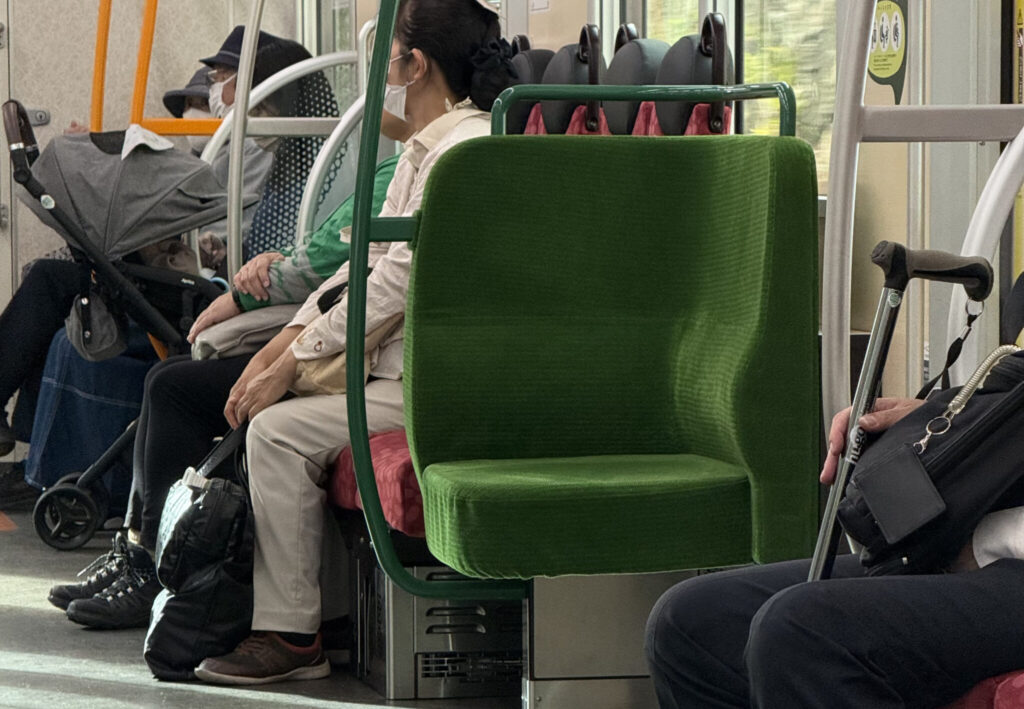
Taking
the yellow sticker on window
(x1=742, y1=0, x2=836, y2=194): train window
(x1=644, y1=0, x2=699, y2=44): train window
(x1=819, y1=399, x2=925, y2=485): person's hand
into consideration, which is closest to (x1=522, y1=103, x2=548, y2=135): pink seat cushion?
(x1=742, y1=0, x2=836, y2=194): train window

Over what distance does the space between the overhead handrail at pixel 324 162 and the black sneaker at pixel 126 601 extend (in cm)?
106

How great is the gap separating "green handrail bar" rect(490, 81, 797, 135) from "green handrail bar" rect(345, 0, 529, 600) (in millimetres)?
322

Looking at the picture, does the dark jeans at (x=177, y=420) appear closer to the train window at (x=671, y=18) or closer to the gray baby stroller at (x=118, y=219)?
the gray baby stroller at (x=118, y=219)

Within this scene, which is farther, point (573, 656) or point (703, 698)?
point (573, 656)

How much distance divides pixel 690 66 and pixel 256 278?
40.5 inches

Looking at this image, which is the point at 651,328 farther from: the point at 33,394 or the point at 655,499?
the point at 33,394

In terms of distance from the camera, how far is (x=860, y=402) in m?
1.80

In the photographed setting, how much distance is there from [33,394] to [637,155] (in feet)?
10.9

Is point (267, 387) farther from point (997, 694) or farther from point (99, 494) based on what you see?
point (997, 694)

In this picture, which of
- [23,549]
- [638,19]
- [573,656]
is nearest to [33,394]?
[23,549]

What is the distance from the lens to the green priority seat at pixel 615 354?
2275mm

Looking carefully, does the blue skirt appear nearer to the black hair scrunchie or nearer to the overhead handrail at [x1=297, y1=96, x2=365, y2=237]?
the overhead handrail at [x1=297, y1=96, x2=365, y2=237]

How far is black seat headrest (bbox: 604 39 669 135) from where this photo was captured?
334cm

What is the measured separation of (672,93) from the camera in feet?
8.76
